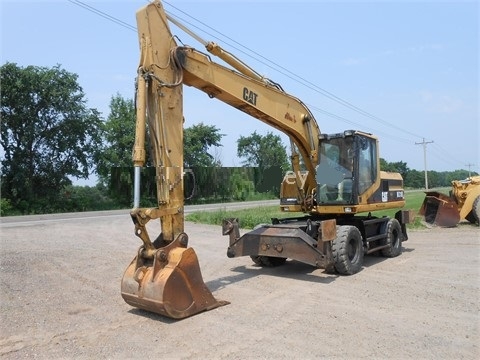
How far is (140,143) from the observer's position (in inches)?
233

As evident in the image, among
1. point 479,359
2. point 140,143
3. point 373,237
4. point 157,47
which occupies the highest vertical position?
point 157,47

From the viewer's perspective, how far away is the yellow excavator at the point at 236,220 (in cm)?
571

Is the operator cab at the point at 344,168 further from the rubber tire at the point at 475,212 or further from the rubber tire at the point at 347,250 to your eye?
the rubber tire at the point at 475,212

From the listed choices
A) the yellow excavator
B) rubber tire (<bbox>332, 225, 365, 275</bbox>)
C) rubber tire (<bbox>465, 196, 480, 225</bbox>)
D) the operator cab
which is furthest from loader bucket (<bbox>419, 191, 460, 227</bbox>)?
rubber tire (<bbox>332, 225, 365, 275</bbox>)

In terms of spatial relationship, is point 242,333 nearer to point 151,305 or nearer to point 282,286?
point 151,305

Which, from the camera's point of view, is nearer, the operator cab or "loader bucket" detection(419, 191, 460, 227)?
the operator cab

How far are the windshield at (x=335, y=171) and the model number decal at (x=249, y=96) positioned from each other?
7.79 feet

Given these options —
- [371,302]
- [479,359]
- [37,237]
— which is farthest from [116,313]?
[37,237]

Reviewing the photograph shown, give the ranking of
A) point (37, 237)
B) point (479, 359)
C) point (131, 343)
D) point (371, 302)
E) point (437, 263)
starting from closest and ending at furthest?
point (479, 359)
point (131, 343)
point (371, 302)
point (437, 263)
point (37, 237)

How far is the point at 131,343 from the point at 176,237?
5.34 ft

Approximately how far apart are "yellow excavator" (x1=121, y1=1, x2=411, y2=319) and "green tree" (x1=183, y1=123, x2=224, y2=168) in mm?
31446

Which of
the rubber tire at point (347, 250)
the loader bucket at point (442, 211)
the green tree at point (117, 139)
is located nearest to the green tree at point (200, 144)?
the green tree at point (117, 139)

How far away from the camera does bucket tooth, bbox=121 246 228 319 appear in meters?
5.40

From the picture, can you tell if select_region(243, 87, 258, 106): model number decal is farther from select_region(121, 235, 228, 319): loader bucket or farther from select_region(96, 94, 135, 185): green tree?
select_region(96, 94, 135, 185): green tree
